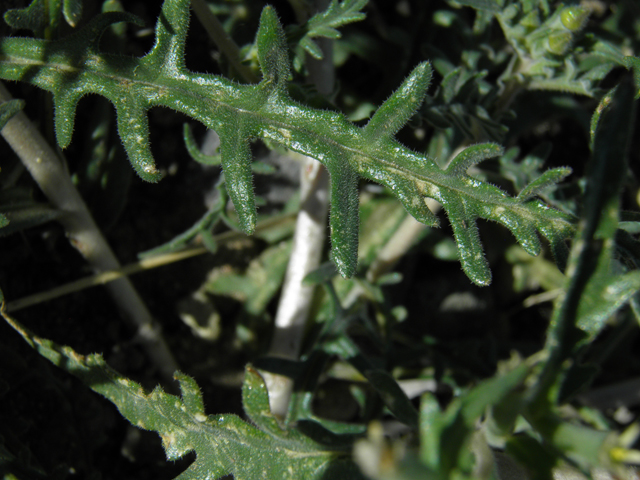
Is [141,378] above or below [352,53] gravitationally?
below

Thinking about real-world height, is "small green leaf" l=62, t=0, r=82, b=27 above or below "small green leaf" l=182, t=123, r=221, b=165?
above

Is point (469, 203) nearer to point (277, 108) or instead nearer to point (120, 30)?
point (277, 108)

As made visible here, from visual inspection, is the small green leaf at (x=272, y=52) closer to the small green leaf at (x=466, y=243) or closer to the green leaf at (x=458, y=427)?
the small green leaf at (x=466, y=243)

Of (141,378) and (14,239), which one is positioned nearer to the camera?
(14,239)

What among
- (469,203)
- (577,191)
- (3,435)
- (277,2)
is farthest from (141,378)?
(577,191)

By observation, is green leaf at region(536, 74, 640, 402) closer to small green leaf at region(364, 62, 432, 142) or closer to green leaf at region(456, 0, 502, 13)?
small green leaf at region(364, 62, 432, 142)

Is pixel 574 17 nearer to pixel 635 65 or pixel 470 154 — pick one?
pixel 635 65

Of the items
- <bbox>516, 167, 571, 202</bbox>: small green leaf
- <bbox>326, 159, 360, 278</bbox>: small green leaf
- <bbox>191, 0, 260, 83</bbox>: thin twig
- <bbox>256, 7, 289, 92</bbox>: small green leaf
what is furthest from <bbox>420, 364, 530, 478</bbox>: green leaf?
<bbox>191, 0, 260, 83</bbox>: thin twig
